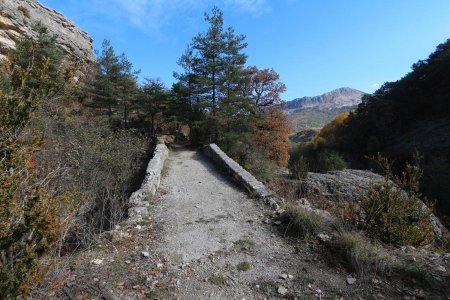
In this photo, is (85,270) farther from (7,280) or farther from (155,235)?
(7,280)

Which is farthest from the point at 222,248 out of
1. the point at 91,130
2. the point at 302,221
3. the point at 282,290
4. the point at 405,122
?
the point at 405,122

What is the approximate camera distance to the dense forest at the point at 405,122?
2438 centimetres

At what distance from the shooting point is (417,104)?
96.8ft

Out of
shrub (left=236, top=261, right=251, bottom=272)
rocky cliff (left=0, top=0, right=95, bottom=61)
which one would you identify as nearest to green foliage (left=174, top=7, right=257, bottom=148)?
rocky cliff (left=0, top=0, right=95, bottom=61)

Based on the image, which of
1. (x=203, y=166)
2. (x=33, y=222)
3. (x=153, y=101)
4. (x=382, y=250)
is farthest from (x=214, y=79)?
(x=33, y=222)

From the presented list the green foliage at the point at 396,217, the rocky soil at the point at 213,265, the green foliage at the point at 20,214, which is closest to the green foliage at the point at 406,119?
the green foliage at the point at 396,217

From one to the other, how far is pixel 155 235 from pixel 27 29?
984 inches

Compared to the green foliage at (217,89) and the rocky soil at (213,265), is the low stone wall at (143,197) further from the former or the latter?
the green foliage at (217,89)

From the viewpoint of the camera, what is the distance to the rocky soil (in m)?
3.63

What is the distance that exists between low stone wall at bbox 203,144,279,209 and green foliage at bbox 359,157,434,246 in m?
2.00

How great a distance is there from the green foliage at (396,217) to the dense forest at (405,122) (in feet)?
56.7

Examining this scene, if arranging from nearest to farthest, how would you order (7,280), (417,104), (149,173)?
(7,280) < (149,173) < (417,104)

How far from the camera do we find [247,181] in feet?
25.7

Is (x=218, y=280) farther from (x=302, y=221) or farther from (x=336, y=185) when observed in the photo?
(x=336, y=185)
